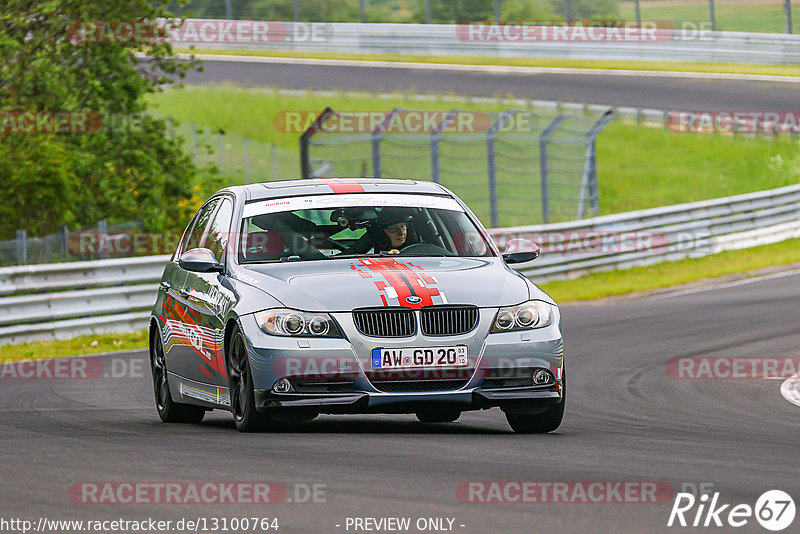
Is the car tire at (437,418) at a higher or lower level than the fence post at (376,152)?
higher

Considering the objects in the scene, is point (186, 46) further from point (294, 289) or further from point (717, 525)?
point (717, 525)

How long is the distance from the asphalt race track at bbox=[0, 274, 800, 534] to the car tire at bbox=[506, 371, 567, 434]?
142 mm

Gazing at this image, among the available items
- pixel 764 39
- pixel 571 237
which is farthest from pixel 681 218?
pixel 764 39

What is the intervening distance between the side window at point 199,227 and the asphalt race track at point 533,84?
2829 centimetres

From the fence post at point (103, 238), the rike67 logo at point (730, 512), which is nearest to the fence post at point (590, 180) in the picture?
the fence post at point (103, 238)

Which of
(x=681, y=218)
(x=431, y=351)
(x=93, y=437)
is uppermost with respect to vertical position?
(x=431, y=351)

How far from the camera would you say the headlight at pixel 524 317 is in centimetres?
848

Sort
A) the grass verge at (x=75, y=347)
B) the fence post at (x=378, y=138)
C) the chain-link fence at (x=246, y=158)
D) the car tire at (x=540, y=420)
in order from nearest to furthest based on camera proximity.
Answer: the car tire at (x=540, y=420) → the grass verge at (x=75, y=347) → the fence post at (x=378, y=138) → the chain-link fence at (x=246, y=158)

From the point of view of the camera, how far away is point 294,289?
846cm

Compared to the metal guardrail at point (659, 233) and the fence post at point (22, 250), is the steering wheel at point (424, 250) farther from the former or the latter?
the metal guardrail at point (659, 233)

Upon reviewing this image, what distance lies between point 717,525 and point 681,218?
2109 cm

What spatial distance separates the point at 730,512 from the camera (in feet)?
19.0

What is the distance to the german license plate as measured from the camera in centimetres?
827

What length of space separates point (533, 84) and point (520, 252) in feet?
104
